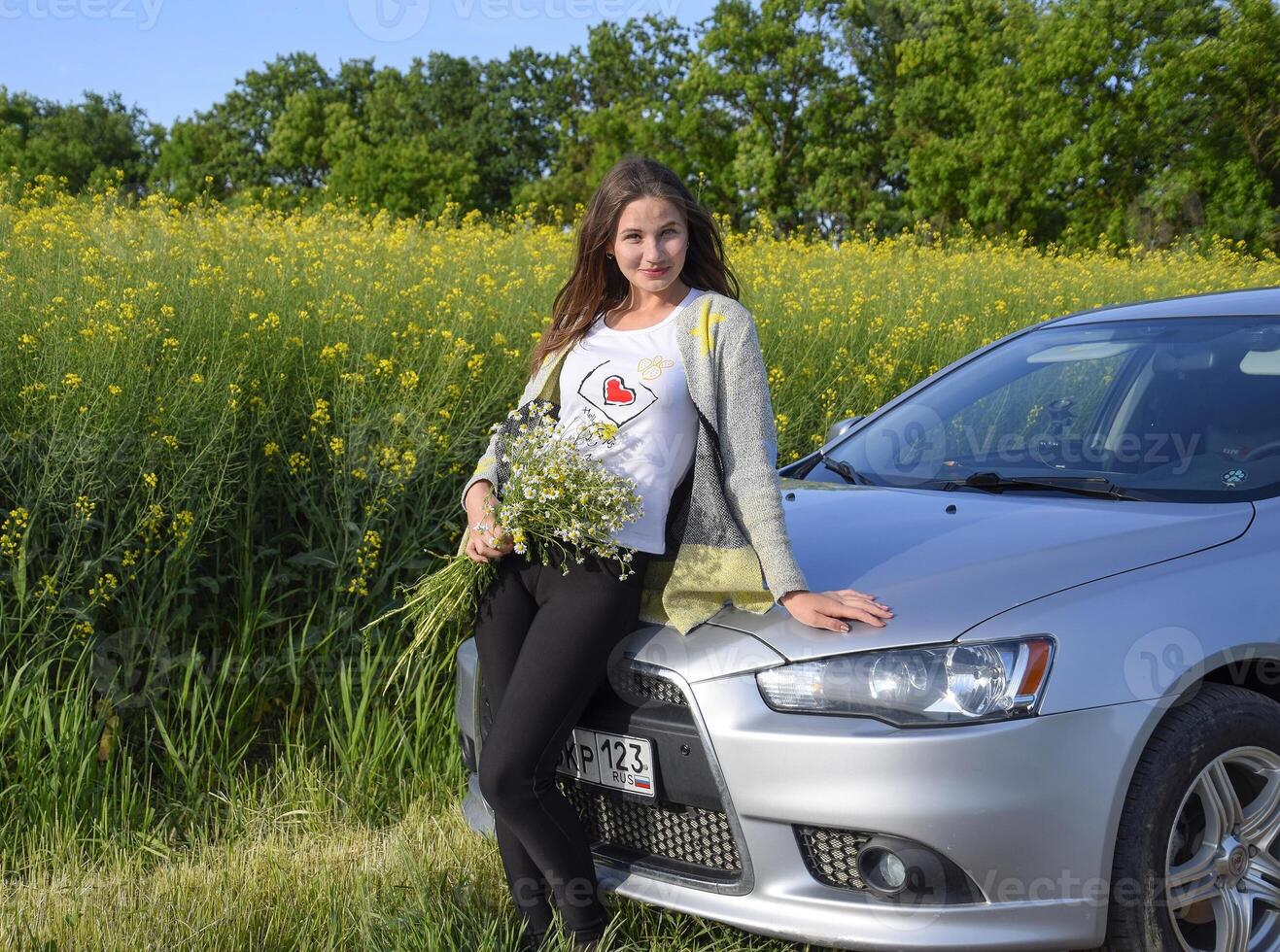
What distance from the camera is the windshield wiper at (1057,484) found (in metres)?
2.94

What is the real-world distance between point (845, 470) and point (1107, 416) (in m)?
0.78

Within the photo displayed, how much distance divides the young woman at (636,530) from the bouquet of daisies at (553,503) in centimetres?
4

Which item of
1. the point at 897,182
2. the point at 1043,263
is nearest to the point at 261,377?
the point at 1043,263

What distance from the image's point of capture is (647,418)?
2641 millimetres

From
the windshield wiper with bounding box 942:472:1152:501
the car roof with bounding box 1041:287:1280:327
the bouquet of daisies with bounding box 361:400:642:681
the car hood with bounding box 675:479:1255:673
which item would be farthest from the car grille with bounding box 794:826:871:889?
the car roof with bounding box 1041:287:1280:327

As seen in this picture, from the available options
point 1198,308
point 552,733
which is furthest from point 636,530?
point 1198,308

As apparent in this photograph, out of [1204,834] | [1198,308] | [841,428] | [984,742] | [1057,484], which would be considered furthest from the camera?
[841,428]

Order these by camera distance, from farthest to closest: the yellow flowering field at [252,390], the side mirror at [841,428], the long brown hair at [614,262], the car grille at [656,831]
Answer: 1. the side mirror at [841,428]
2. the yellow flowering field at [252,390]
3. the long brown hair at [614,262]
4. the car grille at [656,831]

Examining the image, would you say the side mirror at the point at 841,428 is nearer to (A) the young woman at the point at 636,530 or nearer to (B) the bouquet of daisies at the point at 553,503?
(A) the young woman at the point at 636,530

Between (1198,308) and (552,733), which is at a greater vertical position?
(1198,308)

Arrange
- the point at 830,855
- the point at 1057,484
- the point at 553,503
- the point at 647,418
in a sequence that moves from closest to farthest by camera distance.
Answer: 1. the point at 830,855
2. the point at 553,503
3. the point at 647,418
4. the point at 1057,484

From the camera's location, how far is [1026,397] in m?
3.66

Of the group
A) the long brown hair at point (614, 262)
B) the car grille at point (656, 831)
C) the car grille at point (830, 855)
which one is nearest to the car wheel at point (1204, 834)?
the car grille at point (830, 855)

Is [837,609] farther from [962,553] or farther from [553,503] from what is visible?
[553,503]
